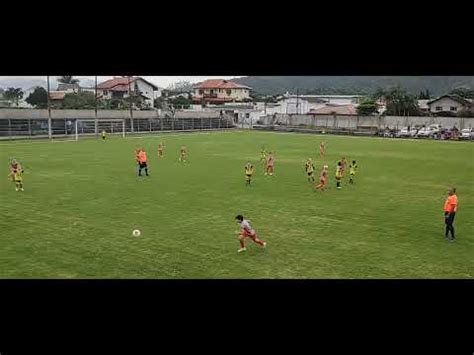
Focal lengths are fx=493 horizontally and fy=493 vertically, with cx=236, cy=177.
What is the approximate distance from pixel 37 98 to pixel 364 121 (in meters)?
29.6

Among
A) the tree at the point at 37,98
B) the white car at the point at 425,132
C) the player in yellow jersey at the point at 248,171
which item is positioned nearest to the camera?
the player in yellow jersey at the point at 248,171

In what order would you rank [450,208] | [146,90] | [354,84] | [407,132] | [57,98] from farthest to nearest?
[354,84], [146,90], [57,98], [407,132], [450,208]

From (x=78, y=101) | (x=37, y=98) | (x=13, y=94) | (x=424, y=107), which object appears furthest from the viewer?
(x=424, y=107)

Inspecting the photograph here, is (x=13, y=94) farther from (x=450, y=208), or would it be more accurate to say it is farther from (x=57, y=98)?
(x=450, y=208)

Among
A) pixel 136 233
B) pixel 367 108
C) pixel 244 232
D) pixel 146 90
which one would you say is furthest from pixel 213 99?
pixel 244 232

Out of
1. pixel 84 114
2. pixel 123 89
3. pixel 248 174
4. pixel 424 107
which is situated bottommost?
pixel 248 174

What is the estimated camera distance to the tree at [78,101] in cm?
4209

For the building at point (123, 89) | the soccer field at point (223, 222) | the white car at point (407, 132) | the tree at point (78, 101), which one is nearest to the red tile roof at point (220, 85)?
the building at point (123, 89)

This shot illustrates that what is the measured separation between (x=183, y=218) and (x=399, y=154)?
16.9 metres

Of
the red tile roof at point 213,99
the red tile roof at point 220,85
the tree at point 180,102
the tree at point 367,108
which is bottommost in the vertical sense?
the tree at point 367,108

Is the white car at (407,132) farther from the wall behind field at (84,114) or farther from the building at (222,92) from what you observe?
the building at (222,92)

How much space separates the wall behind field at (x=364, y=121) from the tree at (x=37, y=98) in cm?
2056

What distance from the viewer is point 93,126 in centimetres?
3491
